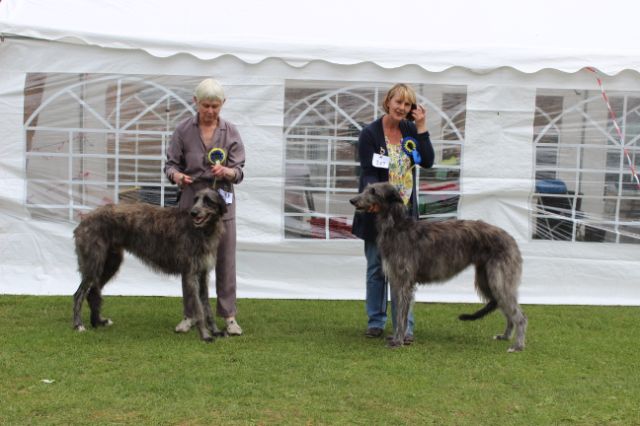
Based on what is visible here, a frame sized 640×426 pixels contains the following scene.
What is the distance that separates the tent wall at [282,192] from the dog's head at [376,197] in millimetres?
1922

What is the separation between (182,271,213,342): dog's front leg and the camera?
5699mm

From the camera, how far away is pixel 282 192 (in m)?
7.34

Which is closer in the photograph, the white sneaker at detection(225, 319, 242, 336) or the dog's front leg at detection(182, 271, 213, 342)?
the dog's front leg at detection(182, 271, 213, 342)

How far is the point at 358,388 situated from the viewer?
4.59m

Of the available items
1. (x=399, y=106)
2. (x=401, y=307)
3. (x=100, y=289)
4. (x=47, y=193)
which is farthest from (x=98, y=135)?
(x=401, y=307)

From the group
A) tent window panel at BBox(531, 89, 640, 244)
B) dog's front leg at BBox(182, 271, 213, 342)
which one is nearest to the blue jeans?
dog's front leg at BBox(182, 271, 213, 342)

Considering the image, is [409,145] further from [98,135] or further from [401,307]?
[98,135]

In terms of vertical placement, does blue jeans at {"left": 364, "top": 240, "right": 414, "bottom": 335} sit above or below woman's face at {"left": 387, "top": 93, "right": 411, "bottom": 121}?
below

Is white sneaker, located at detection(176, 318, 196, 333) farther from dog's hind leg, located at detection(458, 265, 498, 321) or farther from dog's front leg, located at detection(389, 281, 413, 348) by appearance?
dog's hind leg, located at detection(458, 265, 498, 321)

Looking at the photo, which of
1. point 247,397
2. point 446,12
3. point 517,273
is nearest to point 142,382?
point 247,397

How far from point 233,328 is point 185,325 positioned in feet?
1.38

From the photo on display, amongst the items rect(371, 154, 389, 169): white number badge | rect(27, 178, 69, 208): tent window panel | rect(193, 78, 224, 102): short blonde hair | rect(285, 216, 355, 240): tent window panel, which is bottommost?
rect(285, 216, 355, 240): tent window panel

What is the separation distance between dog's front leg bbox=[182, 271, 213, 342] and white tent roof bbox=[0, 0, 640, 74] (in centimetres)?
232

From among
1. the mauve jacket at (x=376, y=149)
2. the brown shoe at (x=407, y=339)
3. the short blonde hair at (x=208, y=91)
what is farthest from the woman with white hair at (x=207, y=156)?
the brown shoe at (x=407, y=339)
